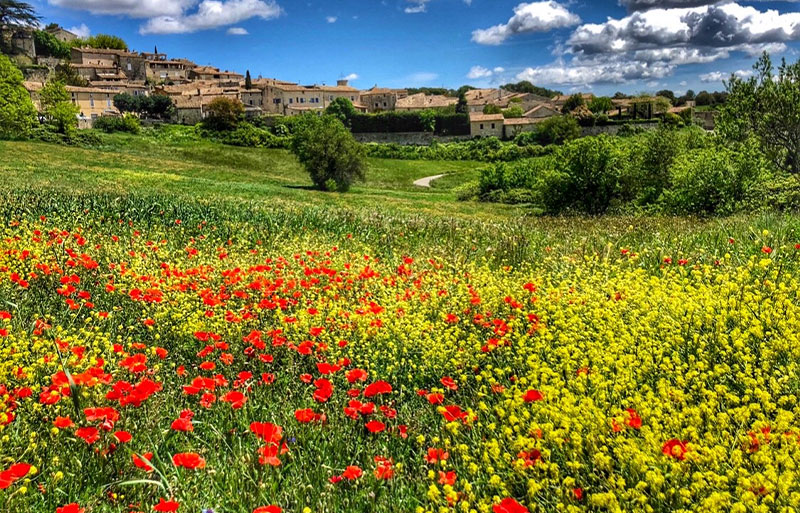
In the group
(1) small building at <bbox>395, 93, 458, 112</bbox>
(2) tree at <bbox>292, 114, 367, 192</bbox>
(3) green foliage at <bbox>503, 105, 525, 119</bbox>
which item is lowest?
(2) tree at <bbox>292, 114, 367, 192</bbox>

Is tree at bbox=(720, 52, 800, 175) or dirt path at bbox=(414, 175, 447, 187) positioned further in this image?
dirt path at bbox=(414, 175, 447, 187)

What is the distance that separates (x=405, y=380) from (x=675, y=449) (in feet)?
8.09

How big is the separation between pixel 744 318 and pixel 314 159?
4015 centimetres

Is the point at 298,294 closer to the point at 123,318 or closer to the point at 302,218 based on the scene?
the point at 123,318

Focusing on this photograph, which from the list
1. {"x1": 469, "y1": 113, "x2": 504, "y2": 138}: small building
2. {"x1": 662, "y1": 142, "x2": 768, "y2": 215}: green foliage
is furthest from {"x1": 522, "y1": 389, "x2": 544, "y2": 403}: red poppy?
{"x1": 469, "y1": 113, "x2": 504, "y2": 138}: small building

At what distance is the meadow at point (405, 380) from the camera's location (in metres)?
3.06

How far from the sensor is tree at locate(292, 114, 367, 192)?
42656 mm

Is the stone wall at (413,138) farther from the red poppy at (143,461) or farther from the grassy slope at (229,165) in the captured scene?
the red poppy at (143,461)

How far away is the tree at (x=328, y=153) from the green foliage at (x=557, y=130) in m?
47.3

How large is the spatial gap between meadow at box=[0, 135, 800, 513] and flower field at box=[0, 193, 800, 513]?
0.08 ft

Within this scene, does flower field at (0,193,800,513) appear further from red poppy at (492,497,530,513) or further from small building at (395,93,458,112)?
small building at (395,93,458,112)

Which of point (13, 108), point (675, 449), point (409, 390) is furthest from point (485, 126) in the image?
point (675, 449)

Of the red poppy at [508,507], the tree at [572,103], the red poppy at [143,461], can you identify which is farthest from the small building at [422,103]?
the red poppy at [508,507]

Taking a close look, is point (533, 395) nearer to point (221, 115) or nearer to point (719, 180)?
point (719, 180)
